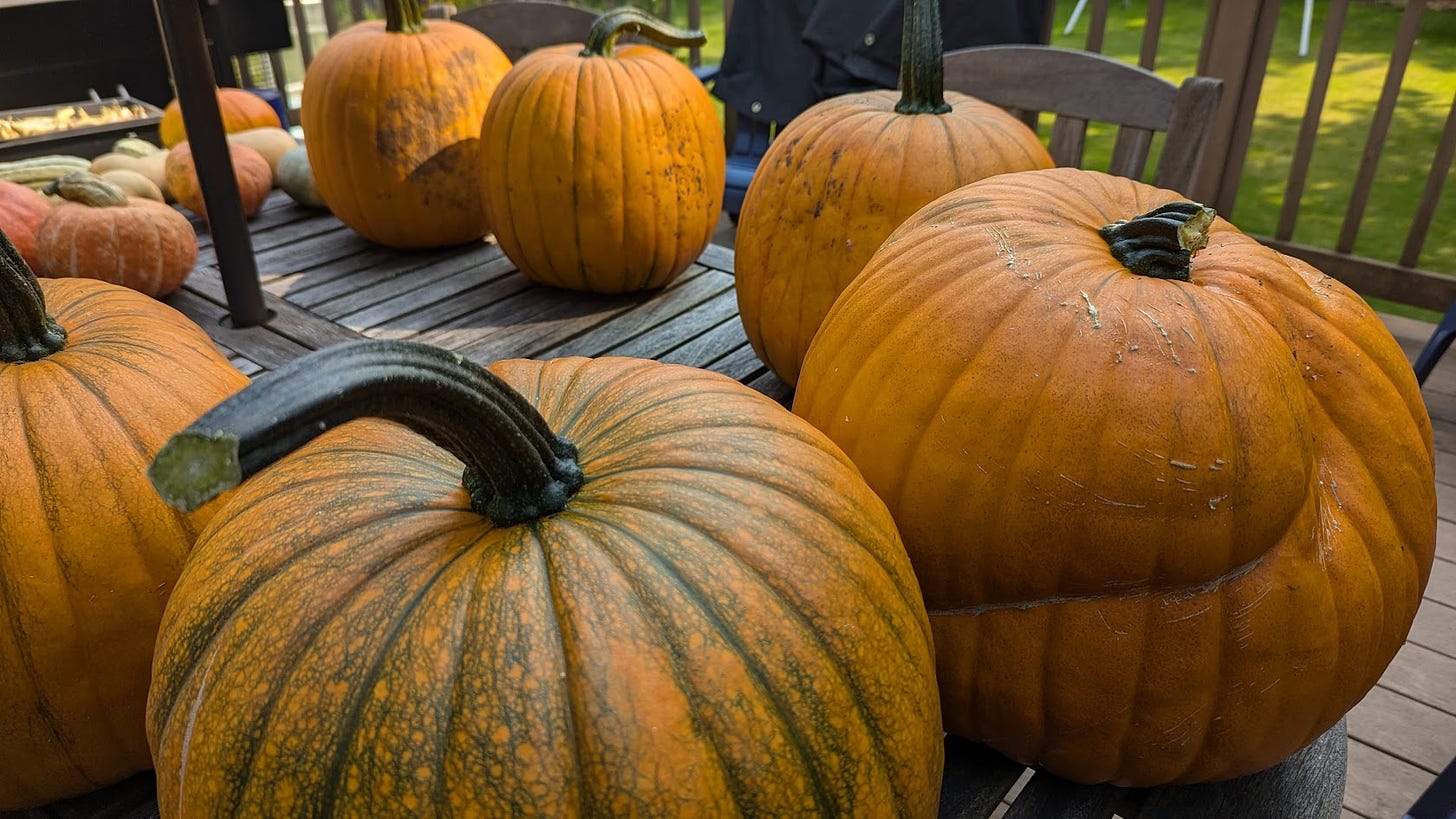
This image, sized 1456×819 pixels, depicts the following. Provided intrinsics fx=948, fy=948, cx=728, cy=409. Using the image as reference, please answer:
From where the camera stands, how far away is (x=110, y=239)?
203 centimetres

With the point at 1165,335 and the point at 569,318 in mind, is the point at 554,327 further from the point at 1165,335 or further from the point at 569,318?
the point at 1165,335

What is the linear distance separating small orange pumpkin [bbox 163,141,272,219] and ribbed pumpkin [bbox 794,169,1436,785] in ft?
7.66

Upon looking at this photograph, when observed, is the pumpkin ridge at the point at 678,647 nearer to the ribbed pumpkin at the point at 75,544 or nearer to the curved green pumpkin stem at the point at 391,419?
the curved green pumpkin stem at the point at 391,419

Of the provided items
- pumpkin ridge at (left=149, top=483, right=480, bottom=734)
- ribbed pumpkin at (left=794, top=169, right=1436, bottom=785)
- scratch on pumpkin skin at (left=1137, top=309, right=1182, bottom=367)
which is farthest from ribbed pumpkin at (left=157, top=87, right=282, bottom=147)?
scratch on pumpkin skin at (left=1137, top=309, right=1182, bottom=367)

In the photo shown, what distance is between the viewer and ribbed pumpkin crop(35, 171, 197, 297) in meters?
1.99

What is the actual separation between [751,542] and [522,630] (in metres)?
0.20

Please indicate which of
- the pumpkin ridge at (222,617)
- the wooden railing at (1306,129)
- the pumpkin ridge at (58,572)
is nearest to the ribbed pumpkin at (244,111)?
the pumpkin ridge at (58,572)

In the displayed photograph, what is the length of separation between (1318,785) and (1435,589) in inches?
74.8

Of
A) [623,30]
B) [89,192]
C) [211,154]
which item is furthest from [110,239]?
[623,30]

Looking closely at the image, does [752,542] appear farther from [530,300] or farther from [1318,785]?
[530,300]

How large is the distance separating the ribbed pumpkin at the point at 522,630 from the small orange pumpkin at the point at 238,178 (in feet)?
7.24

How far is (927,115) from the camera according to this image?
1745 millimetres

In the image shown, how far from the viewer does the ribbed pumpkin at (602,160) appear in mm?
2205

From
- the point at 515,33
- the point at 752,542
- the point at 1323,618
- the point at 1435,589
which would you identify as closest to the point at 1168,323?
the point at 1323,618
